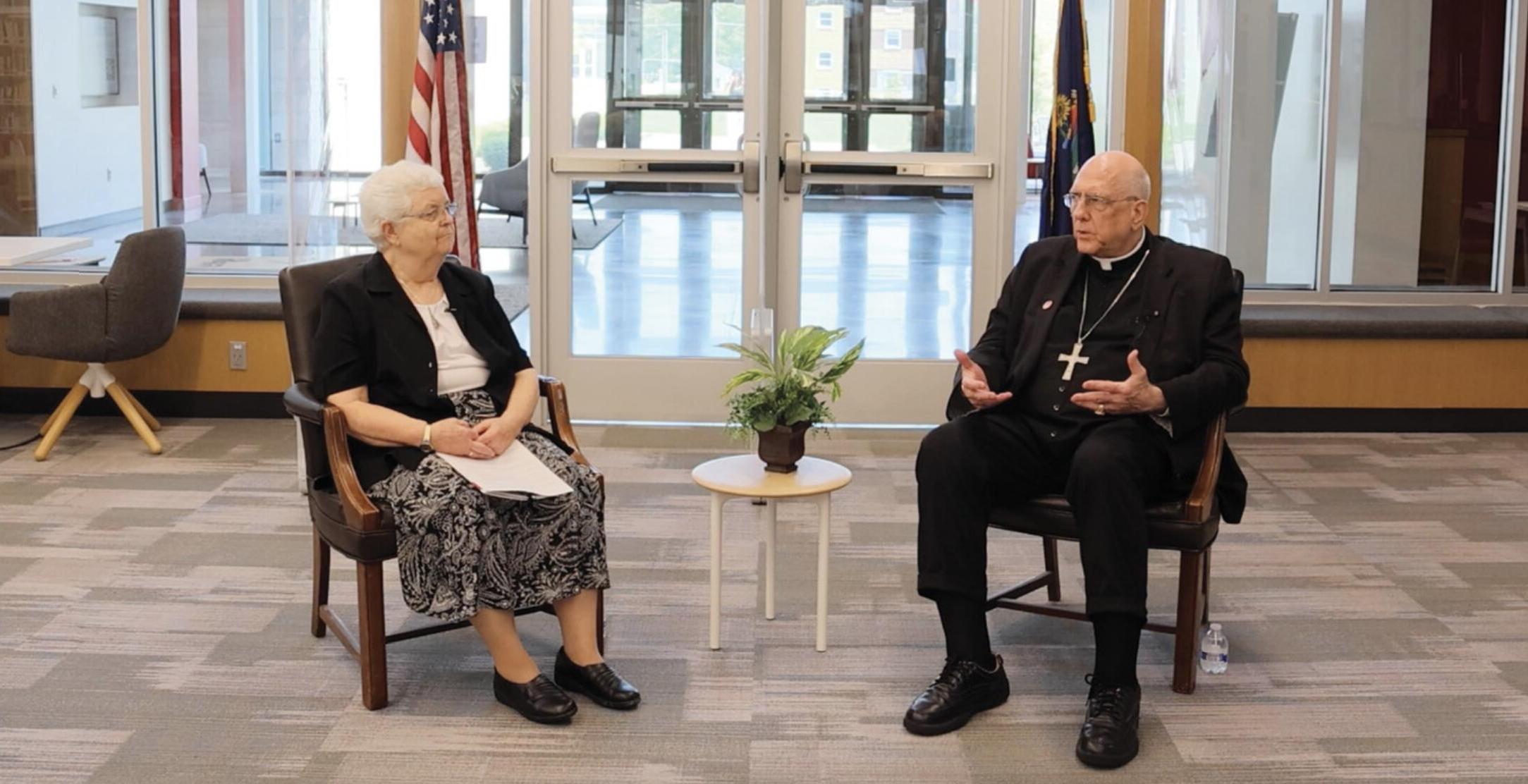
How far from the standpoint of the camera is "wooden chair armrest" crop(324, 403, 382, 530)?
12.4 feet

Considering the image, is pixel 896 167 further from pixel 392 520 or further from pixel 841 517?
pixel 392 520

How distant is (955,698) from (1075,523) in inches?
18.7

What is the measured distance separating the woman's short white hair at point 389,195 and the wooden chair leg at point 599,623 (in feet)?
3.17

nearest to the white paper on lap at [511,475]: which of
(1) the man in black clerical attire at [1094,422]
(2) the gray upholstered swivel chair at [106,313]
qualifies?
(1) the man in black clerical attire at [1094,422]

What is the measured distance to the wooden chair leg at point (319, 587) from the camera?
432 centimetres

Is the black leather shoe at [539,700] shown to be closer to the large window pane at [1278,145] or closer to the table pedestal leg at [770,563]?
the table pedestal leg at [770,563]

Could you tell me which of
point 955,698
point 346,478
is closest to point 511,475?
point 346,478

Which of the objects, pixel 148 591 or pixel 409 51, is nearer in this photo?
pixel 148 591

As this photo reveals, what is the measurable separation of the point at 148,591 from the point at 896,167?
3.32 metres

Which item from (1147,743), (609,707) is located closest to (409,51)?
(609,707)

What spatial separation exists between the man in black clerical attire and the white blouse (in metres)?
1.08

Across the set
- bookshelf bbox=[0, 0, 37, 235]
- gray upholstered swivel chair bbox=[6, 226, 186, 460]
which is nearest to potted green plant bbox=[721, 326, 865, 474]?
gray upholstered swivel chair bbox=[6, 226, 186, 460]

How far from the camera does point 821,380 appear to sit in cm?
423

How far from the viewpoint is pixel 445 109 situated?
6430 millimetres
